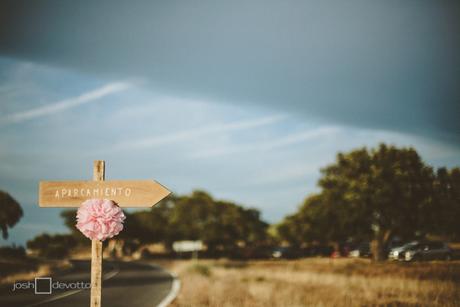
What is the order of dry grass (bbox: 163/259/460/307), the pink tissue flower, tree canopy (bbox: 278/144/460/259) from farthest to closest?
tree canopy (bbox: 278/144/460/259) → dry grass (bbox: 163/259/460/307) → the pink tissue flower

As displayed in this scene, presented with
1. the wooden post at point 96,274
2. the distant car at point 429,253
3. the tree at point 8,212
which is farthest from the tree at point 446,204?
the tree at point 8,212

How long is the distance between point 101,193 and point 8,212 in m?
26.8

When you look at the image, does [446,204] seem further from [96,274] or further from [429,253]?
[96,274]

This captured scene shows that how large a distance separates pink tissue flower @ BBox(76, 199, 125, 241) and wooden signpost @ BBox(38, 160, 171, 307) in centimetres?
14

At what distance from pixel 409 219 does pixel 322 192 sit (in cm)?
823

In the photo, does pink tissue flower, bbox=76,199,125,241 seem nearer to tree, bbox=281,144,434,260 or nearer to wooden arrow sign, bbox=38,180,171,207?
wooden arrow sign, bbox=38,180,171,207

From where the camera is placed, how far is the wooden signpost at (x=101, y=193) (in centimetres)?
536

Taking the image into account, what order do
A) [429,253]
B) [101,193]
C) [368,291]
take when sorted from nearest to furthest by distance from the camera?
[101,193] < [368,291] < [429,253]

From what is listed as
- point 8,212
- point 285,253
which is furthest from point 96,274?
point 285,253

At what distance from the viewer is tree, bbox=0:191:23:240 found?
27864 mm

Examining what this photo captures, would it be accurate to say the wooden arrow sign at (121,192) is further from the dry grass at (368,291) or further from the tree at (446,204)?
the tree at (446,204)

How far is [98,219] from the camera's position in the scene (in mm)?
5262

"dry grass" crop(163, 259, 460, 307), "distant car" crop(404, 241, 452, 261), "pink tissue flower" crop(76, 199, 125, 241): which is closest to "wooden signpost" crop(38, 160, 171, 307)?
"pink tissue flower" crop(76, 199, 125, 241)

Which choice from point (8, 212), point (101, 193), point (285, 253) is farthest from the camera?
point (285, 253)
